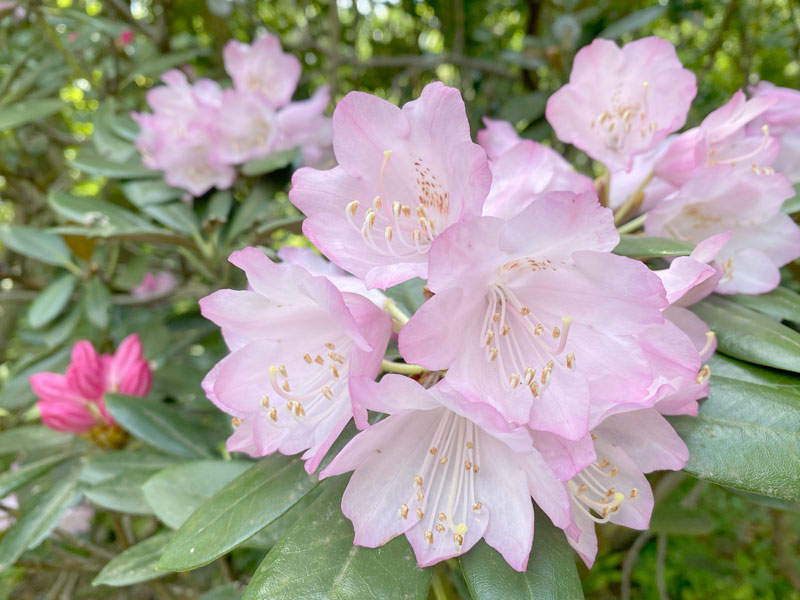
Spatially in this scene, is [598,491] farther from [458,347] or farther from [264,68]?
[264,68]

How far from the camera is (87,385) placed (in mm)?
1099

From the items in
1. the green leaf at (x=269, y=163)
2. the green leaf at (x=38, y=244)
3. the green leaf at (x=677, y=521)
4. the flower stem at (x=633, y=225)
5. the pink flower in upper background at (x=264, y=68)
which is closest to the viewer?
the flower stem at (x=633, y=225)

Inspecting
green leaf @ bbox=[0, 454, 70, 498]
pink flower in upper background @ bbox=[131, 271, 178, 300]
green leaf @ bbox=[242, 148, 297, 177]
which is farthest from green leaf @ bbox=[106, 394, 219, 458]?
Result: pink flower in upper background @ bbox=[131, 271, 178, 300]

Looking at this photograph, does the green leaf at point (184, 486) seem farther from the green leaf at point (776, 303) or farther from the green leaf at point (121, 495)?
the green leaf at point (776, 303)

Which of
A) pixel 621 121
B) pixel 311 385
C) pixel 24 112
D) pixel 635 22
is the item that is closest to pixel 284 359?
pixel 311 385

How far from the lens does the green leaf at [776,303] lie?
0.75 meters

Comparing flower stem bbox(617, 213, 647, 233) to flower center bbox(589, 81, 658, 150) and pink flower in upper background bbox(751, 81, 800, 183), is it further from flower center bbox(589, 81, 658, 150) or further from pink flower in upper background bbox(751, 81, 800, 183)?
pink flower in upper background bbox(751, 81, 800, 183)

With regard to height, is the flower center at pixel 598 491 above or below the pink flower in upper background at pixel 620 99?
below

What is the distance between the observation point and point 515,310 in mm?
613

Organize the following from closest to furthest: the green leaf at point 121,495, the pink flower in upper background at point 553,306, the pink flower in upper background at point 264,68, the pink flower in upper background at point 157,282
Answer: the pink flower in upper background at point 553,306 → the green leaf at point 121,495 → the pink flower in upper background at point 264,68 → the pink flower in upper background at point 157,282

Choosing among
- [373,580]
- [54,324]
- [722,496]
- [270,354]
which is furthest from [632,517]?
[722,496]

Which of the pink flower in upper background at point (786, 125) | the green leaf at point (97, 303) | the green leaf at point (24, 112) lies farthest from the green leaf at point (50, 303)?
the pink flower in upper background at point (786, 125)

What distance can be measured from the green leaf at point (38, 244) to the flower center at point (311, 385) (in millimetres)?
1162

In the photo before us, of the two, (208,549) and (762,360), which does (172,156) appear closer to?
(208,549)
